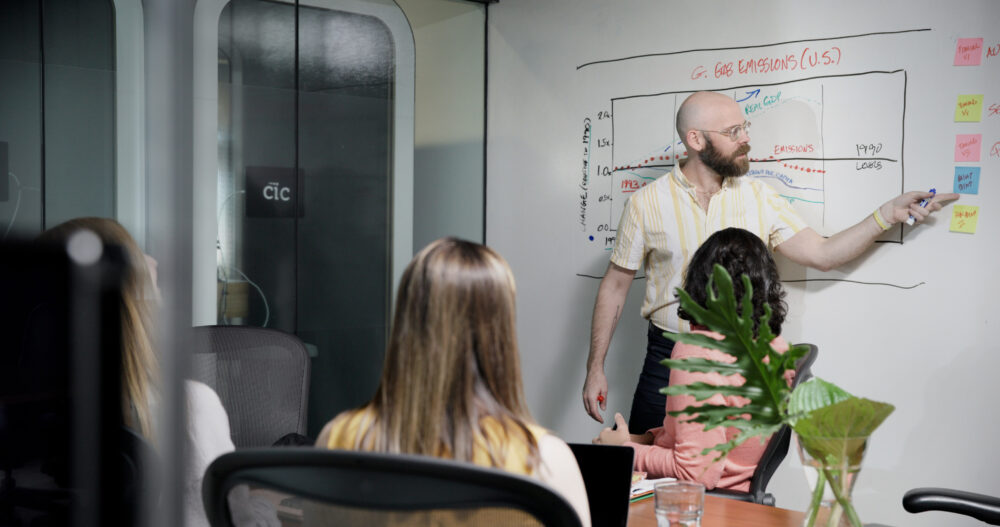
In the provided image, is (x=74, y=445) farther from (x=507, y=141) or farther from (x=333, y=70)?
(x=507, y=141)

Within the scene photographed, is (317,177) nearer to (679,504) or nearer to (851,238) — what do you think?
(851,238)

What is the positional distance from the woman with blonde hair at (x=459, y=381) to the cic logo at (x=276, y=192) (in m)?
2.58

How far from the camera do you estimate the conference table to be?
1.62m

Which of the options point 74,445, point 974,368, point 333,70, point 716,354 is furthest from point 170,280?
point 333,70

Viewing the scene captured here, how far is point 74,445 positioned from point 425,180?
11.6 ft

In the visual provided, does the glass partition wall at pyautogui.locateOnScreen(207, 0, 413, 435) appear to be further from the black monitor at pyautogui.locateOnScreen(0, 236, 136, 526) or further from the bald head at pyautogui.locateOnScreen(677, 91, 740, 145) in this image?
the black monitor at pyautogui.locateOnScreen(0, 236, 136, 526)

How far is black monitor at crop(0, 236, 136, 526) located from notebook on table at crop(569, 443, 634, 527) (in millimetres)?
814

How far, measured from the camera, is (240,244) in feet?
11.8

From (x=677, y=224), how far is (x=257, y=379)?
1558mm

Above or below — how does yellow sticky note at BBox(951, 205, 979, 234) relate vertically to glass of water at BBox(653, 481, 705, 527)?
above

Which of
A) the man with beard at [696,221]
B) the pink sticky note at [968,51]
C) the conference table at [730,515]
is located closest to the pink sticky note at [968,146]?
the pink sticky note at [968,51]

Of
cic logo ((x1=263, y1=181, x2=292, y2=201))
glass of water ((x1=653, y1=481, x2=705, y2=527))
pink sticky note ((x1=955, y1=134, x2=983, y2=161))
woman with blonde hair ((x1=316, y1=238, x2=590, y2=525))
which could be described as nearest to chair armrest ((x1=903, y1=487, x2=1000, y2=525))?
glass of water ((x1=653, y1=481, x2=705, y2=527))

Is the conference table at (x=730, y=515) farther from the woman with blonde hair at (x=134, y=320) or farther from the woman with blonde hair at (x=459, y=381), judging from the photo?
the woman with blonde hair at (x=134, y=320)

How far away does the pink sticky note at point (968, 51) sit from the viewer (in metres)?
2.79
